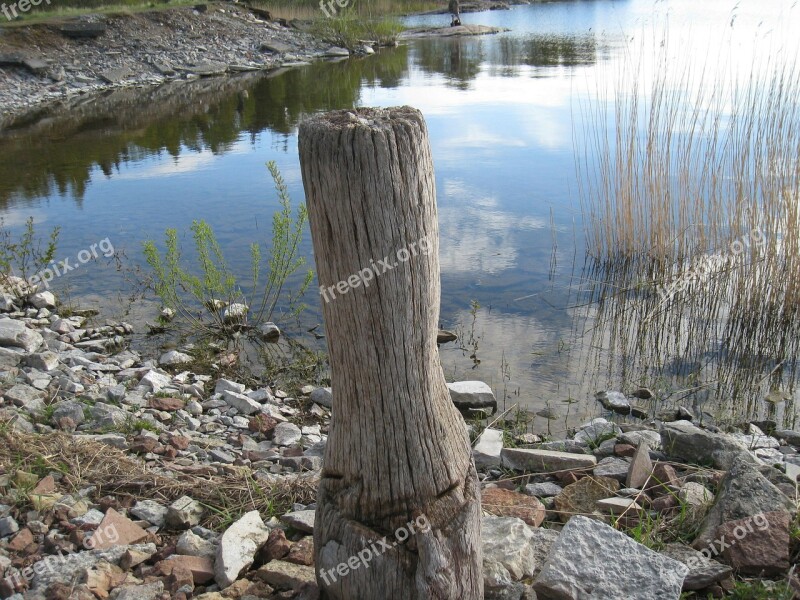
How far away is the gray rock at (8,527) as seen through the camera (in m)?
3.00

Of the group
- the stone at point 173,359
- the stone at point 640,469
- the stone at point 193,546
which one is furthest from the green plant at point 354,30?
the stone at point 193,546

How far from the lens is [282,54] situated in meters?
25.3

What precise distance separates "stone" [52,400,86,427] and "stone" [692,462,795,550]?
3310 mm

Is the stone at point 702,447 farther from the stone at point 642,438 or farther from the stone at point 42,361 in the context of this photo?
the stone at point 42,361

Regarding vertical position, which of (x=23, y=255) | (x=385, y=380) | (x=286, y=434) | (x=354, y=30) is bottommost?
(x=286, y=434)

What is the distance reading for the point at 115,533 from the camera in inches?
118

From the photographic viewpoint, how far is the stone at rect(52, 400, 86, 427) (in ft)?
13.7

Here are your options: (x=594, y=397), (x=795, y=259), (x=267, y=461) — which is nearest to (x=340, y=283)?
(x=267, y=461)

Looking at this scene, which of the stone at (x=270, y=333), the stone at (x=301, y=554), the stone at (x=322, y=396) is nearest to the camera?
the stone at (x=301, y=554)

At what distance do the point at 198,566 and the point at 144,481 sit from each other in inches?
30.5

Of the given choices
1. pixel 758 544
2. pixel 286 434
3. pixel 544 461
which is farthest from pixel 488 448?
pixel 758 544

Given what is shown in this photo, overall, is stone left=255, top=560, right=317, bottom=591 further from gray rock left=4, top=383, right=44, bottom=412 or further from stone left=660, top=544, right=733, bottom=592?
gray rock left=4, top=383, right=44, bottom=412

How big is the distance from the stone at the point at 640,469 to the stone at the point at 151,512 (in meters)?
2.25

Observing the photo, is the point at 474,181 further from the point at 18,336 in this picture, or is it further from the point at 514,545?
the point at 514,545
